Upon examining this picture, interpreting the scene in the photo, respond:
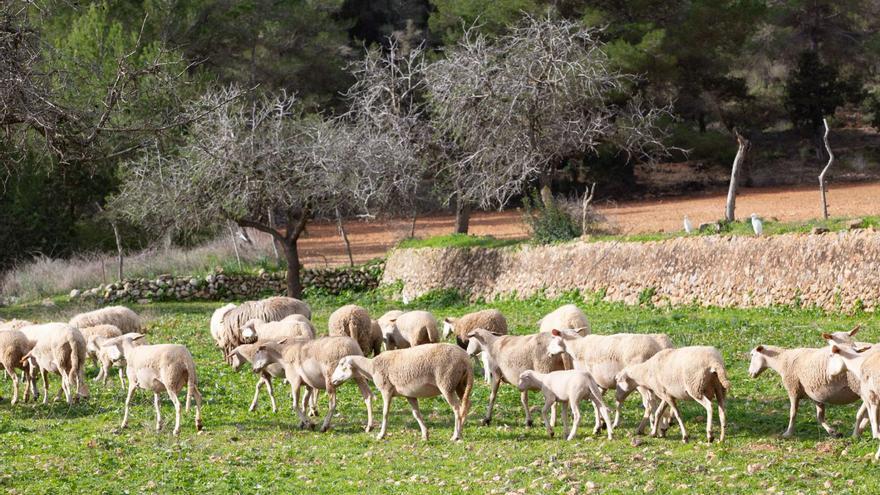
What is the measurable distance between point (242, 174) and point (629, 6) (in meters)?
26.1

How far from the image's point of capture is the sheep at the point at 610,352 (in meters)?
13.5

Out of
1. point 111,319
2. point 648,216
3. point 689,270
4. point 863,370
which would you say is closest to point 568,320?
point 863,370

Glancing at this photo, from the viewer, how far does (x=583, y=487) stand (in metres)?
10.3

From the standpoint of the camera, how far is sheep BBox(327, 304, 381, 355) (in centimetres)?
1869

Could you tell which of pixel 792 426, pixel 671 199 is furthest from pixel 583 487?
pixel 671 199

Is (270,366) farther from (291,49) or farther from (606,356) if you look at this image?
(291,49)

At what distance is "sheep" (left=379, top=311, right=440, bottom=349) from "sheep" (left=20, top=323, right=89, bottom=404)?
489 centimetres

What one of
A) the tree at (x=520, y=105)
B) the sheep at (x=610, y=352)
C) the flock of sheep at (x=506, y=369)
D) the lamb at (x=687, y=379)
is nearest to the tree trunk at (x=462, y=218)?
the tree at (x=520, y=105)

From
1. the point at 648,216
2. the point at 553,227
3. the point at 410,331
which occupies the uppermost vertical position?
the point at 553,227

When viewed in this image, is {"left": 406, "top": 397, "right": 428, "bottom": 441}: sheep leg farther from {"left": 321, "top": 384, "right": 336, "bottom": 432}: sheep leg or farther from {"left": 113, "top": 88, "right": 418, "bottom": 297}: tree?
{"left": 113, "top": 88, "right": 418, "bottom": 297}: tree

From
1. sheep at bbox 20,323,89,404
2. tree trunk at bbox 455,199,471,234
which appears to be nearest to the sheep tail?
sheep at bbox 20,323,89,404

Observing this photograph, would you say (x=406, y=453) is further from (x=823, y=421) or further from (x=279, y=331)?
(x=279, y=331)

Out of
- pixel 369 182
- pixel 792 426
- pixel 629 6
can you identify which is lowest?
pixel 792 426

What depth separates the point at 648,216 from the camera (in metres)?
45.2
